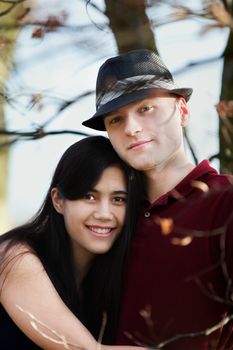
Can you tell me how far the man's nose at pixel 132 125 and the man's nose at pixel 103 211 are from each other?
0.31 metres

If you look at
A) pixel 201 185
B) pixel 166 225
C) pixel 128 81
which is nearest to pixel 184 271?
pixel 201 185

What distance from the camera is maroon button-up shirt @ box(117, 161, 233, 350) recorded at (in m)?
3.13

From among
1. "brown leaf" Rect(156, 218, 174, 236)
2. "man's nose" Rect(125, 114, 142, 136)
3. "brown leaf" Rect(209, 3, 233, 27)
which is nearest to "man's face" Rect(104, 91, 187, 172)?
"man's nose" Rect(125, 114, 142, 136)

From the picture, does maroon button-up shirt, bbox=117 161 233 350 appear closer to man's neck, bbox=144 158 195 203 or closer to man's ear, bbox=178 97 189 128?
man's neck, bbox=144 158 195 203

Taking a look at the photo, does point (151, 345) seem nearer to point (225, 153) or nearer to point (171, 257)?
point (171, 257)

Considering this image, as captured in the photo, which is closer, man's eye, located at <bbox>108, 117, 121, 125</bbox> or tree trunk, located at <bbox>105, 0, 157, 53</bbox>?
man's eye, located at <bbox>108, 117, 121, 125</bbox>

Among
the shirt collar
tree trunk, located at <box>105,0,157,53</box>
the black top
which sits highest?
tree trunk, located at <box>105,0,157,53</box>

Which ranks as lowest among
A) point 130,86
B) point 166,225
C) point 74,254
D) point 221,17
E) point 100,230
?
point 74,254

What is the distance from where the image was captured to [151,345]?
320 centimetres

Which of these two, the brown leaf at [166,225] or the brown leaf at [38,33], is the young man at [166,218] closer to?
the brown leaf at [166,225]

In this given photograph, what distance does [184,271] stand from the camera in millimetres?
3209

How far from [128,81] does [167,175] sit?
39 cm

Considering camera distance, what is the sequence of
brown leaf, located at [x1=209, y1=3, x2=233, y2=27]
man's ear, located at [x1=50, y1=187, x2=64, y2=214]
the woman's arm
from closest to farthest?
brown leaf, located at [x1=209, y1=3, x2=233, y2=27]
the woman's arm
man's ear, located at [x1=50, y1=187, x2=64, y2=214]

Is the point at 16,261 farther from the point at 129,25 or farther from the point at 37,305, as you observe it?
the point at 129,25
